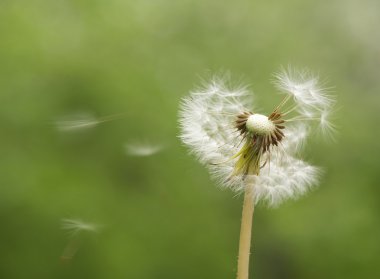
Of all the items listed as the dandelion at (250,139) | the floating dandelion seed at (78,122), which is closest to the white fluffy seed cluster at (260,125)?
the dandelion at (250,139)

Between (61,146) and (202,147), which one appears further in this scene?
(61,146)

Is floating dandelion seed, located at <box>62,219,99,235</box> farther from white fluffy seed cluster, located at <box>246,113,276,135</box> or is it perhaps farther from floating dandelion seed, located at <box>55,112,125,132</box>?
white fluffy seed cluster, located at <box>246,113,276,135</box>

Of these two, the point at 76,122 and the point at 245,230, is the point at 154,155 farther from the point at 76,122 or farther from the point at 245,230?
the point at 245,230

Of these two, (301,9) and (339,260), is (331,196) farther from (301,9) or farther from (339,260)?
(301,9)

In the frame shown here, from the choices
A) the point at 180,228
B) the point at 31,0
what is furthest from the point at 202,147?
the point at 31,0

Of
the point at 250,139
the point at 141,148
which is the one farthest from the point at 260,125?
the point at 141,148

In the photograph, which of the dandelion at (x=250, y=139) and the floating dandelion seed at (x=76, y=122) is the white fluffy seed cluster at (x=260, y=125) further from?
the floating dandelion seed at (x=76, y=122)

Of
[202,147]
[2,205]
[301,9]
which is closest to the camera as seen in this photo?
[202,147]
